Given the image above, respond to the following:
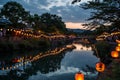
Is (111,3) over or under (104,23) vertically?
over

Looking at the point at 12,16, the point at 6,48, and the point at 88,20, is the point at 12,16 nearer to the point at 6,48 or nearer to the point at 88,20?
the point at 6,48

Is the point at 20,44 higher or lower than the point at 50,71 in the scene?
higher

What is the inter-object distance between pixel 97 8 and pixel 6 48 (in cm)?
3581

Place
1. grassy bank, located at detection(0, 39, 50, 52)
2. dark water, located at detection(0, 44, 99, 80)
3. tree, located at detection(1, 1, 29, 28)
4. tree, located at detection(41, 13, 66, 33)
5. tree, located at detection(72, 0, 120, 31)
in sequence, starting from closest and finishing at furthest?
tree, located at detection(72, 0, 120, 31) < dark water, located at detection(0, 44, 99, 80) < grassy bank, located at detection(0, 39, 50, 52) < tree, located at detection(1, 1, 29, 28) < tree, located at detection(41, 13, 66, 33)

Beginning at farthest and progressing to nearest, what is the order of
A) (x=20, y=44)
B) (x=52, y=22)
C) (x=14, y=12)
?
(x=52, y=22) < (x=14, y=12) < (x=20, y=44)

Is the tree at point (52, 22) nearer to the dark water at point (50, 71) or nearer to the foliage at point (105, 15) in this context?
the dark water at point (50, 71)

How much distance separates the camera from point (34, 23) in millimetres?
80188

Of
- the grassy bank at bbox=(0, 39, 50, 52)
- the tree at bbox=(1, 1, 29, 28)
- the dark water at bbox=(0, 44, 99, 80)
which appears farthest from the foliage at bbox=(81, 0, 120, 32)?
the tree at bbox=(1, 1, 29, 28)

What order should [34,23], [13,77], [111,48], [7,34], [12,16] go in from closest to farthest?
[13,77] < [111,48] < [7,34] < [12,16] < [34,23]

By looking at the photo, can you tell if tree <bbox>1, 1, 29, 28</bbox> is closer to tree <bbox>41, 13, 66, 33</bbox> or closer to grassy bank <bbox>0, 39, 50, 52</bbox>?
grassy bank <bbox>0, 39, 50, 52</bbox>

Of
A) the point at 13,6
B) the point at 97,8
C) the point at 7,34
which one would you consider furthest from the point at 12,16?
the point at 97,8

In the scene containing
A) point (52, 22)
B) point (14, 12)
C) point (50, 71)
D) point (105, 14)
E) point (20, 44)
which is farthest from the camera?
point (52, 22)

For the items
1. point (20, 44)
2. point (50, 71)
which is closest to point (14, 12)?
point (20, 44)

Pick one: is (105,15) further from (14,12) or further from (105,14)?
(14,12)
